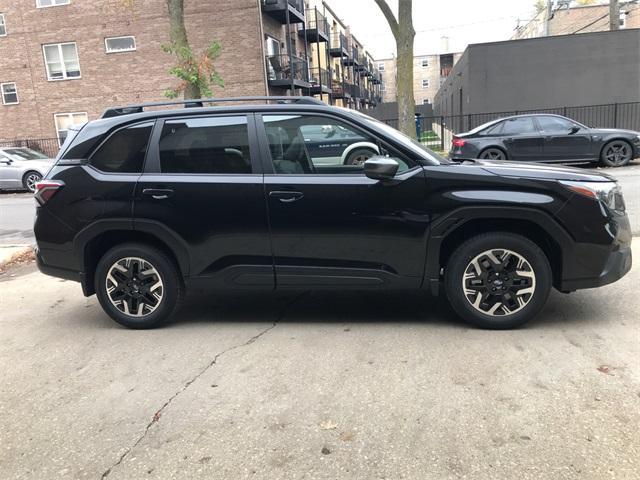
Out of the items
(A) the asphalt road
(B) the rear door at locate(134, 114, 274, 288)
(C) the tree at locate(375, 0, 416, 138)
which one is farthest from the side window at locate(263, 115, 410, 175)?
(C) the tree at locate(375, 0, 416, 138)

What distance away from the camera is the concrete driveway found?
8.95ft

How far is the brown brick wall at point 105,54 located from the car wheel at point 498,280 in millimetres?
20857

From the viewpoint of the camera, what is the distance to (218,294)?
18.9 ft

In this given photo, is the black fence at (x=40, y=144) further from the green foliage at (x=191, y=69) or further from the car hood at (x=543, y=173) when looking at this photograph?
the car hood at (x=543, y=173)

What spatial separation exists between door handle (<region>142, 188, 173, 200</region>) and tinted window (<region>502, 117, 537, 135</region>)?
1189 cm

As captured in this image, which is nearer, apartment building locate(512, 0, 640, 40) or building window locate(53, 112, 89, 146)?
building window locate(53, 112, 89, 146)

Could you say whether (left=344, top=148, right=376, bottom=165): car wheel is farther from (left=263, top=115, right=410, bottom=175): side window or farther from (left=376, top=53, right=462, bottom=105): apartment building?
(left=376, top=53, right=462, bottom=105): apartment building

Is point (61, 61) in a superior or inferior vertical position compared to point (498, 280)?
superior

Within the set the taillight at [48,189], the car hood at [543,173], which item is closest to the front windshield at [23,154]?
the taillight at [48,189]

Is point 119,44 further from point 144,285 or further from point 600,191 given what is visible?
point 600,191

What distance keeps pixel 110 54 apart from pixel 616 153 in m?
21.1

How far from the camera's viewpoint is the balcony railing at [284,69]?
24.4 m

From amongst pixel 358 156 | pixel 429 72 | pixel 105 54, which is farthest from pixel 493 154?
pixel 429 72

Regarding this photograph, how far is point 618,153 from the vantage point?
14.6 m
